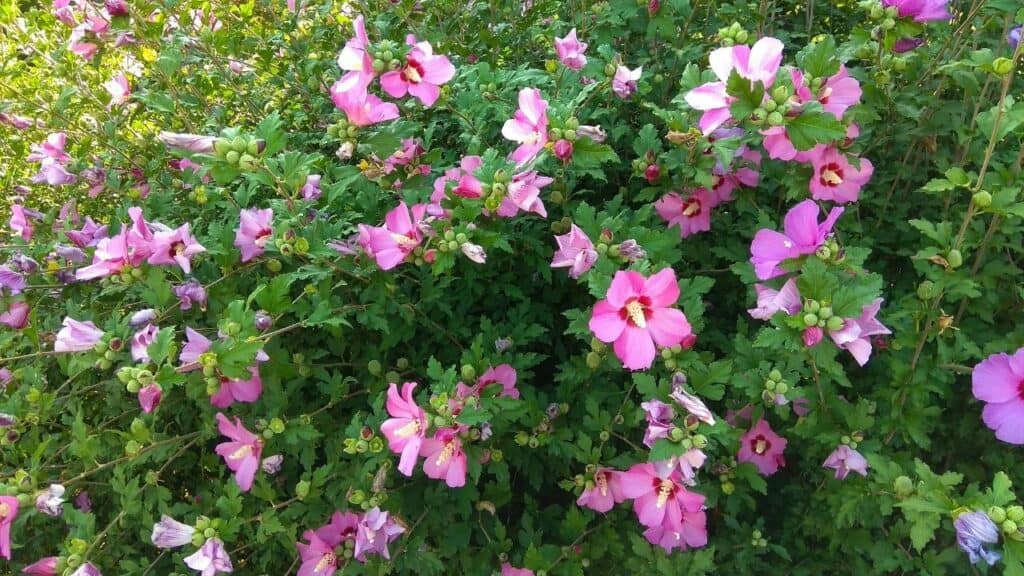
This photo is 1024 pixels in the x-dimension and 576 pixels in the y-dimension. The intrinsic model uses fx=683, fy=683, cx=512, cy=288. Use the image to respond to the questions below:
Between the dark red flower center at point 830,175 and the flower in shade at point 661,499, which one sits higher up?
the dark red flower center at point 830,175

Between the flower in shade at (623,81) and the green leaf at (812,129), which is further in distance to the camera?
the flower in shade at (623,81)

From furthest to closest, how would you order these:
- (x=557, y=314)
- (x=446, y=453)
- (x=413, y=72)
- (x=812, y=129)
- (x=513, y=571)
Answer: (x=557, y=314)
(x=513, y=571)
(x=413, y=72)
(x=446, y=453)
(x=812, y=129)

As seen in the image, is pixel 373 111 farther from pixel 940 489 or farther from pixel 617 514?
pixel 940 489

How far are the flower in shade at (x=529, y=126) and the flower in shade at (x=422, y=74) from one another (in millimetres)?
214

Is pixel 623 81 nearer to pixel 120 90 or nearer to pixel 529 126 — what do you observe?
pixel 529 126

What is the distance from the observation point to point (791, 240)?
1449mm

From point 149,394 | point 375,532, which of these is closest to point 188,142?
point 149,394

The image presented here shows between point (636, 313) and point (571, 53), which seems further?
point (571, 53)

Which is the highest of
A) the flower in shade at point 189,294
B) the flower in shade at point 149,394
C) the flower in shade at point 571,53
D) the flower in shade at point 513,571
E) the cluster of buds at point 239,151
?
the cluster of buds at point 239,151

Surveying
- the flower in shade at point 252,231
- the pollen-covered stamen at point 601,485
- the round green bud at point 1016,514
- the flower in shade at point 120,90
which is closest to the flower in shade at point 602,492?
the pollen-covered stamen at point 601,485

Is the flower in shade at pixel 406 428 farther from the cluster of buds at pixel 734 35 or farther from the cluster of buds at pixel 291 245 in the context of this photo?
the cluster of buds at pixel 734 35

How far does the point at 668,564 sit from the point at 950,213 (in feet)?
3.84

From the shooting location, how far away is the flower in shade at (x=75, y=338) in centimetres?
153

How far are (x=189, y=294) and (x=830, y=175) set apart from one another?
1576 millimetres
